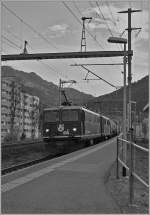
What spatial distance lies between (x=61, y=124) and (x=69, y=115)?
0.77 meters

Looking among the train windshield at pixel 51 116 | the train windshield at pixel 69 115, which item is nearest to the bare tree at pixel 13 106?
the train windshield at pixel 51 116

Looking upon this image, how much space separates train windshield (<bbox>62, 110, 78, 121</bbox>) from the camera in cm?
2723

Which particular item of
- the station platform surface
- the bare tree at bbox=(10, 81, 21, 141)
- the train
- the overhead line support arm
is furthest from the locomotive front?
the bare tree at bbox=(10, 81, 21, 141)

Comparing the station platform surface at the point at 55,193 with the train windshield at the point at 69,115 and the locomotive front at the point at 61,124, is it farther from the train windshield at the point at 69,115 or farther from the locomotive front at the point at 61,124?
the train windshield at the point at 69,115

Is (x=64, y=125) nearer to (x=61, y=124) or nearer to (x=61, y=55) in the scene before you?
(x=61, y=124)

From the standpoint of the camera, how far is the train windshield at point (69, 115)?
1072 inches

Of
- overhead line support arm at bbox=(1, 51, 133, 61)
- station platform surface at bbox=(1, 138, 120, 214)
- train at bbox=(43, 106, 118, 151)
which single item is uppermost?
overhead line support arm at bbox=(1, 51, 133, 61)

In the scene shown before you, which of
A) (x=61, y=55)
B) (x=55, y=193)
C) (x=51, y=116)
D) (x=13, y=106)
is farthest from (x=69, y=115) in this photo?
(x=13, y=106)

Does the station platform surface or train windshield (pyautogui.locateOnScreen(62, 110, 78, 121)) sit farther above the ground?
train windshield (pyautogui.locateOnScreen(62, 110, 78, 121))

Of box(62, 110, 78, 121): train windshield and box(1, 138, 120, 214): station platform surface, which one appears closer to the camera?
box(1, 138, 120, 214): station platform surface

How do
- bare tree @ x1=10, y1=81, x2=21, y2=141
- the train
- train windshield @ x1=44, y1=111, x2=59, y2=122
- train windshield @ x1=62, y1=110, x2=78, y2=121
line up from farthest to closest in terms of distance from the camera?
bare tree @ x1=10, y1=81, x2=21, y2=141 → train windshield @ x1=44, y1=111, x2=59, y2=122 → train windshield @ x1=62, y1=110, x2=78, y2=121 → the train

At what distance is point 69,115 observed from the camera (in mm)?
27359

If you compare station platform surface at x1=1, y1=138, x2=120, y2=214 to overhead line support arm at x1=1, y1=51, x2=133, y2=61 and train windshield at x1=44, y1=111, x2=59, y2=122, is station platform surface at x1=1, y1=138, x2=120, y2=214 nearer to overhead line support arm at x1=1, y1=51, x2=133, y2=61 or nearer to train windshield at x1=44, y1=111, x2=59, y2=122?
overhead line support arm at x1=1, y1=51, x2=133, y2=61

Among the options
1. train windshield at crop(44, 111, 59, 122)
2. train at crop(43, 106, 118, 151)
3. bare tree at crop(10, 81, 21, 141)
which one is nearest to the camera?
train at crop(43, 106, 118, 151)
